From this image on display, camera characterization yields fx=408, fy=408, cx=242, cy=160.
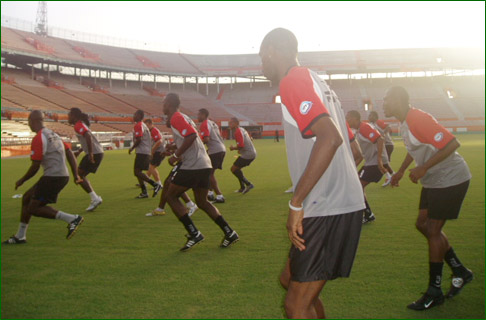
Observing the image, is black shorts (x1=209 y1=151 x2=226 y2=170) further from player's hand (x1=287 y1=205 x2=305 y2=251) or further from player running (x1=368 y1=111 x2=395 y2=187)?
player's hand (x1=287 y1=205 x2=305 y2=251)

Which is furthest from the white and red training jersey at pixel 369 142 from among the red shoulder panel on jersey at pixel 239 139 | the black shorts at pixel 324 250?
the black shorts at pixel 324 250

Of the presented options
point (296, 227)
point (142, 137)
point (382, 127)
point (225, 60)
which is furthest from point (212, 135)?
point (225, 60)

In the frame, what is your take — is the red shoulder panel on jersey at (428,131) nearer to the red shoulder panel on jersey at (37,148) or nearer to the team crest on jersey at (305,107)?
the team crest on jersey at (305,107)

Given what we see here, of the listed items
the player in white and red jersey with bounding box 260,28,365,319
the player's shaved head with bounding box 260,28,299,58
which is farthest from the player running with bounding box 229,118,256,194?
the player in white and red jersey with bounding box 260,28,365,319

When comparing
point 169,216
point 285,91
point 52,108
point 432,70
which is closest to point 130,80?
point 52,108

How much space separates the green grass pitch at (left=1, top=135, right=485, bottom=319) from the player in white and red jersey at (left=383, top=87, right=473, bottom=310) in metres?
0.18

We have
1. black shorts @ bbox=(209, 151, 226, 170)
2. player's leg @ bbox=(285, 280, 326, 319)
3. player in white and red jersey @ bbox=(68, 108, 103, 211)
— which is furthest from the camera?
black shorts @ bbox=(209, 151, 226, 170)

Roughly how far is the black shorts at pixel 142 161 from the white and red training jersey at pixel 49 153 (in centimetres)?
429

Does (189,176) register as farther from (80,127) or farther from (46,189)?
(80,127)

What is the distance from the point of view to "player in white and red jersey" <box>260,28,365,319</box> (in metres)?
2.15

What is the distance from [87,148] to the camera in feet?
30.4

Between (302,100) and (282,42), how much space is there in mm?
458

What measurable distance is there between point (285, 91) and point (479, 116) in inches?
2434

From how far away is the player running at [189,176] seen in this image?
18.5 ft
